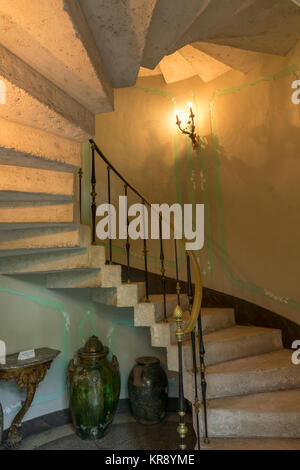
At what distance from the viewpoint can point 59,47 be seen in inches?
55.6

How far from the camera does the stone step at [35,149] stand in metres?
1.66

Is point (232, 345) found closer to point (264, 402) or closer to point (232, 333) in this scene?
point (232, 333)

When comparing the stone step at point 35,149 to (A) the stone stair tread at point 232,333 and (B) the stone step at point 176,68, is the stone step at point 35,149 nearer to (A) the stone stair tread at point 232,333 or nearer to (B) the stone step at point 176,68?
(A) the stone stair tread at point 232,333

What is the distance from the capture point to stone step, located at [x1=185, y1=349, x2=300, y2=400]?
2336 mm

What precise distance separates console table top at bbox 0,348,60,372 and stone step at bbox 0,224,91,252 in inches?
45.2

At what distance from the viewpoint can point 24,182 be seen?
2043 mm

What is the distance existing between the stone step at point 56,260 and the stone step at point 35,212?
0.38 m

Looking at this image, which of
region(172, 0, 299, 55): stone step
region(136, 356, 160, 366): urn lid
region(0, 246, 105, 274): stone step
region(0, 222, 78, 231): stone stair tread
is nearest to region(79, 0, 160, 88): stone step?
region(172, 0, 299, 55): stone step

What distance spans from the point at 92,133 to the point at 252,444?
2.30 meters

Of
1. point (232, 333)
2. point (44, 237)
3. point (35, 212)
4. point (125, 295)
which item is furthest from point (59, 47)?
point (232, 333)

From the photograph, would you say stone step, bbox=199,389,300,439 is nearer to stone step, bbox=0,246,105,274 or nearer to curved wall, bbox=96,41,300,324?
curved wall, bbox=96,41,300,324

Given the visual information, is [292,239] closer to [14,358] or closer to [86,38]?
[86,38]

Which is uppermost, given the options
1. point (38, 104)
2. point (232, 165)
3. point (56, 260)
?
point (232, 165)
